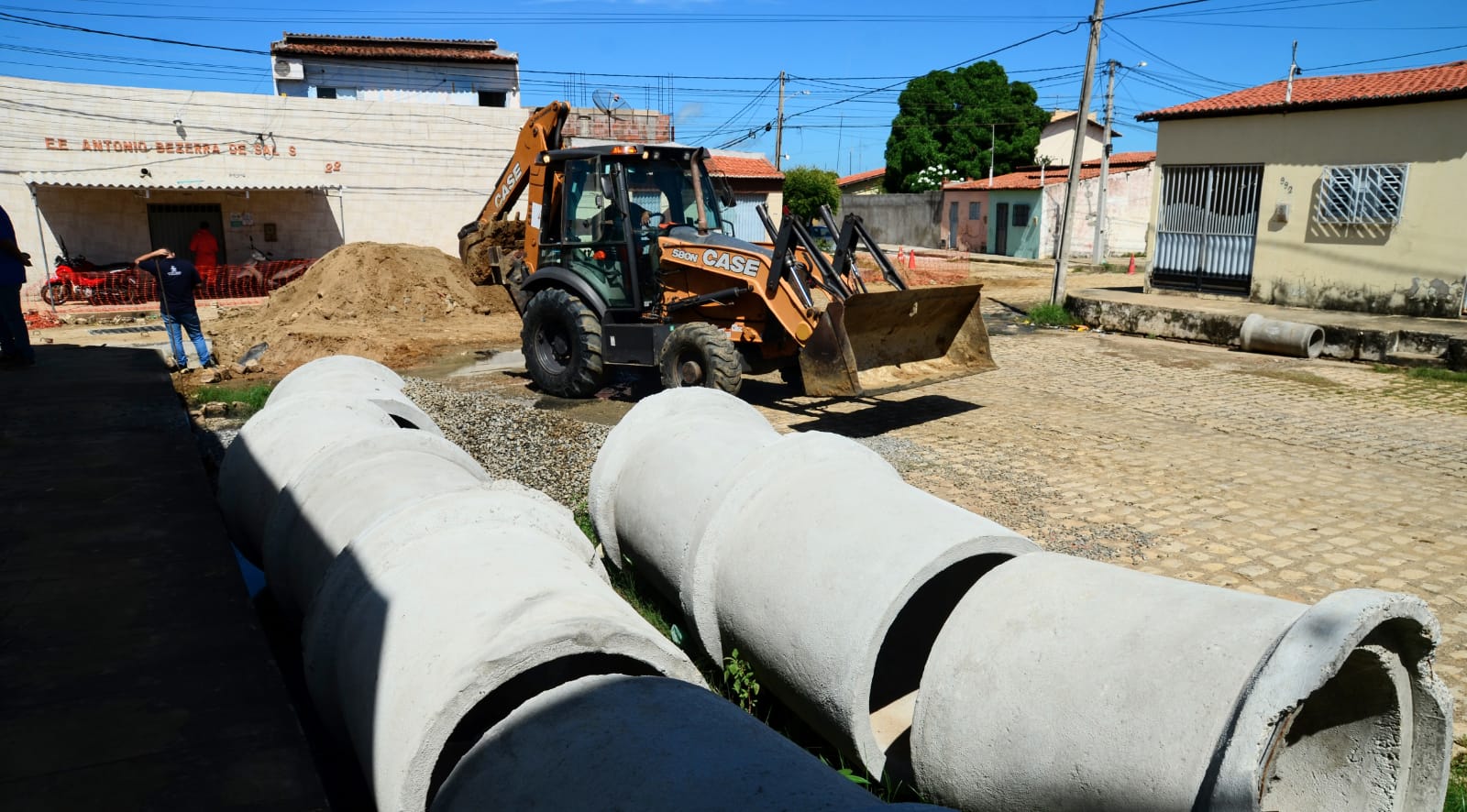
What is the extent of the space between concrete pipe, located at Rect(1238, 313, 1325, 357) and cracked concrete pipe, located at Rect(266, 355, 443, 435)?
36.4ft

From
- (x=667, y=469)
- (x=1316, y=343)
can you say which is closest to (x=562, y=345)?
(x=667, y=469)

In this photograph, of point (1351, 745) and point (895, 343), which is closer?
point (1351, 745)

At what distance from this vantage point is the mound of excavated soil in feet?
42.7

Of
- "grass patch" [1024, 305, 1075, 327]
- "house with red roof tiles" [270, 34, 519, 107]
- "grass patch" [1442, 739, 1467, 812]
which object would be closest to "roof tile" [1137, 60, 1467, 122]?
"grass patch" [1024, 305, 1075, 327]

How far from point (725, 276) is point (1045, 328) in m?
8.71

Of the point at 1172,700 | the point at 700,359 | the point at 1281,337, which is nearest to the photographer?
the point at 1172,700

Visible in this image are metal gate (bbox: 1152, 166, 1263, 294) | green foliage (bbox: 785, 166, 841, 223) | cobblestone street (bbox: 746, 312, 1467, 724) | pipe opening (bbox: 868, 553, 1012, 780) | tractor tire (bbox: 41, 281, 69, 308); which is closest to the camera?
pipe opening (bbox: 868, 553, 1012, 780)

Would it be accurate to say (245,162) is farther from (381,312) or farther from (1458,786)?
(1458,786)

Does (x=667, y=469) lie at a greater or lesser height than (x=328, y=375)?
lesser

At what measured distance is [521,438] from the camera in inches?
316

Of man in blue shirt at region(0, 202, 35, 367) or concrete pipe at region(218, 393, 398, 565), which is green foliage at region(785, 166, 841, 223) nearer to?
man in blue shirt at region(0, 202, 35, 367)

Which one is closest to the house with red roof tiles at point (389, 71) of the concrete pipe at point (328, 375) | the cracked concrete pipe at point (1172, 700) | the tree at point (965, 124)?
the tree at point (965, 124)

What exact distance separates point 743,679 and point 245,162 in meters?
21.1

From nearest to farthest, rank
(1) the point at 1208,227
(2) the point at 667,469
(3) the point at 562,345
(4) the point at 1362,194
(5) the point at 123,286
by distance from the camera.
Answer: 1. (2) the point at 667,469
2. (3) the point at 562,345
3. (4) the point at 1362,194
4. (1) the point at 1208,227
5. (5) the point at 123,286
